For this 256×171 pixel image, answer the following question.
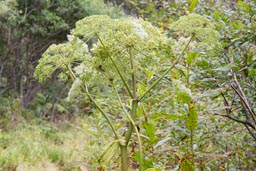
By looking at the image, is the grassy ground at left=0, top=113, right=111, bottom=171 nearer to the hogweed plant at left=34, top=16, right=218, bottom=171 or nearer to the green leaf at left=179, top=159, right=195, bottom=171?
the green leaf at left=179, top=159, right=195, bottom=171

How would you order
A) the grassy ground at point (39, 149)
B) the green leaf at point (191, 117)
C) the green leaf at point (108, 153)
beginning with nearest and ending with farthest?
the green leaf at point (108, 153) < the green leaf at point (191, 117) < the grassy ground at point (39, 149)

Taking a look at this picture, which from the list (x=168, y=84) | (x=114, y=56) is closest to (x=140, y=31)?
(x=114, y=56)

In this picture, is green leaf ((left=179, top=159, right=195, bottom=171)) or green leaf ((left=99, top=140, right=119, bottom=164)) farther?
green leaf ((left=179, top=159, right=195, bottom=171))

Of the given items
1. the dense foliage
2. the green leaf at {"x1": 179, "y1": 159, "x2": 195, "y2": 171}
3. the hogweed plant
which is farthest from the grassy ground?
the hogweed plant

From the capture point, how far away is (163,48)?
934 millimetres

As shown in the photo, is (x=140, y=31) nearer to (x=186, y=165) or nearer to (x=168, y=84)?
(x=186, y=165)

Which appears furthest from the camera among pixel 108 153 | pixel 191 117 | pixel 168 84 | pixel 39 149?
pixel 39 149

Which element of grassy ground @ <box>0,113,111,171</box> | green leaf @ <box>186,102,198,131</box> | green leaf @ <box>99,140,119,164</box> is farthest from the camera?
grassy ground @ <box>0,113,111,171</box>

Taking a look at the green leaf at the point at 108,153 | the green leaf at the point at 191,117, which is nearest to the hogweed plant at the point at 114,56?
the green leaf at the point at 108,153

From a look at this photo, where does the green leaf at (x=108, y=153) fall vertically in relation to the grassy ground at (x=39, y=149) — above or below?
above

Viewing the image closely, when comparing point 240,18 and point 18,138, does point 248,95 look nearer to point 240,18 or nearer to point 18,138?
point 240,18

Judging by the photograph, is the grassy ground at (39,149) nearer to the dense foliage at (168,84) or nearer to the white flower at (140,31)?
the dense foliage at (168,84)

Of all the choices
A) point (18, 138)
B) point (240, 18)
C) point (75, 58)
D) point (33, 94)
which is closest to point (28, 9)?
point (33, 94)

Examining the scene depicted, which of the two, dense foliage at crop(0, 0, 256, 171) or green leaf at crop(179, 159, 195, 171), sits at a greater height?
dense foliage at crop(0, 0, 256, 171)
